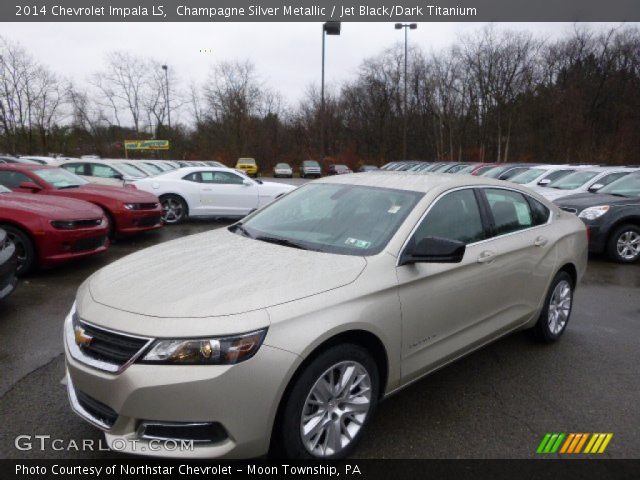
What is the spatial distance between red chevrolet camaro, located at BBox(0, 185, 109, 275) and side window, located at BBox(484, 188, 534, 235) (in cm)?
538

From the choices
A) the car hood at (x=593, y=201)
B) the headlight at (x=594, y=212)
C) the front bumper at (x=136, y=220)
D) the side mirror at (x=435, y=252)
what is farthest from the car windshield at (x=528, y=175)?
the side mirror at (x=435, y=252)

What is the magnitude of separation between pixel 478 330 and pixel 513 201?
133 cm

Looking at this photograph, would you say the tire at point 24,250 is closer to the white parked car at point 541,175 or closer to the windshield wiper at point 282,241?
the windshield wiper at point 282,241

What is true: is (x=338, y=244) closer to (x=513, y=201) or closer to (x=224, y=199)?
(x=513, y=201)

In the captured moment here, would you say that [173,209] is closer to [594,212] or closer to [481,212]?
[594,212]

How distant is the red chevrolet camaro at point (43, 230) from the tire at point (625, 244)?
8471mm

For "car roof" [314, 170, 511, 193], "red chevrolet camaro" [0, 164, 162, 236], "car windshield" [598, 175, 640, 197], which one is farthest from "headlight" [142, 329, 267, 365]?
"car windshield" [598, 175, 640, 197]

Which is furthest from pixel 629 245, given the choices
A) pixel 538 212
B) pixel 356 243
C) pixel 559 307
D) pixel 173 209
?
pixel 173 209

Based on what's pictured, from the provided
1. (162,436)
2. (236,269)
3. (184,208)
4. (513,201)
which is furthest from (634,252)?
(184,208)

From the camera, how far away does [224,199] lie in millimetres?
11836

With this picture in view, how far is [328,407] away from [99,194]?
7648 mm

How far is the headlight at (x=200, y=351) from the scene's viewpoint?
2131mm

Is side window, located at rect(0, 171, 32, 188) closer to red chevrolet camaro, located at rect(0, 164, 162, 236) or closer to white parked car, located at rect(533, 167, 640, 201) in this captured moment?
red chevrolet camaro, located at rect(0, 164, 162, 236)

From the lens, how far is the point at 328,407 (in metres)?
2.50
